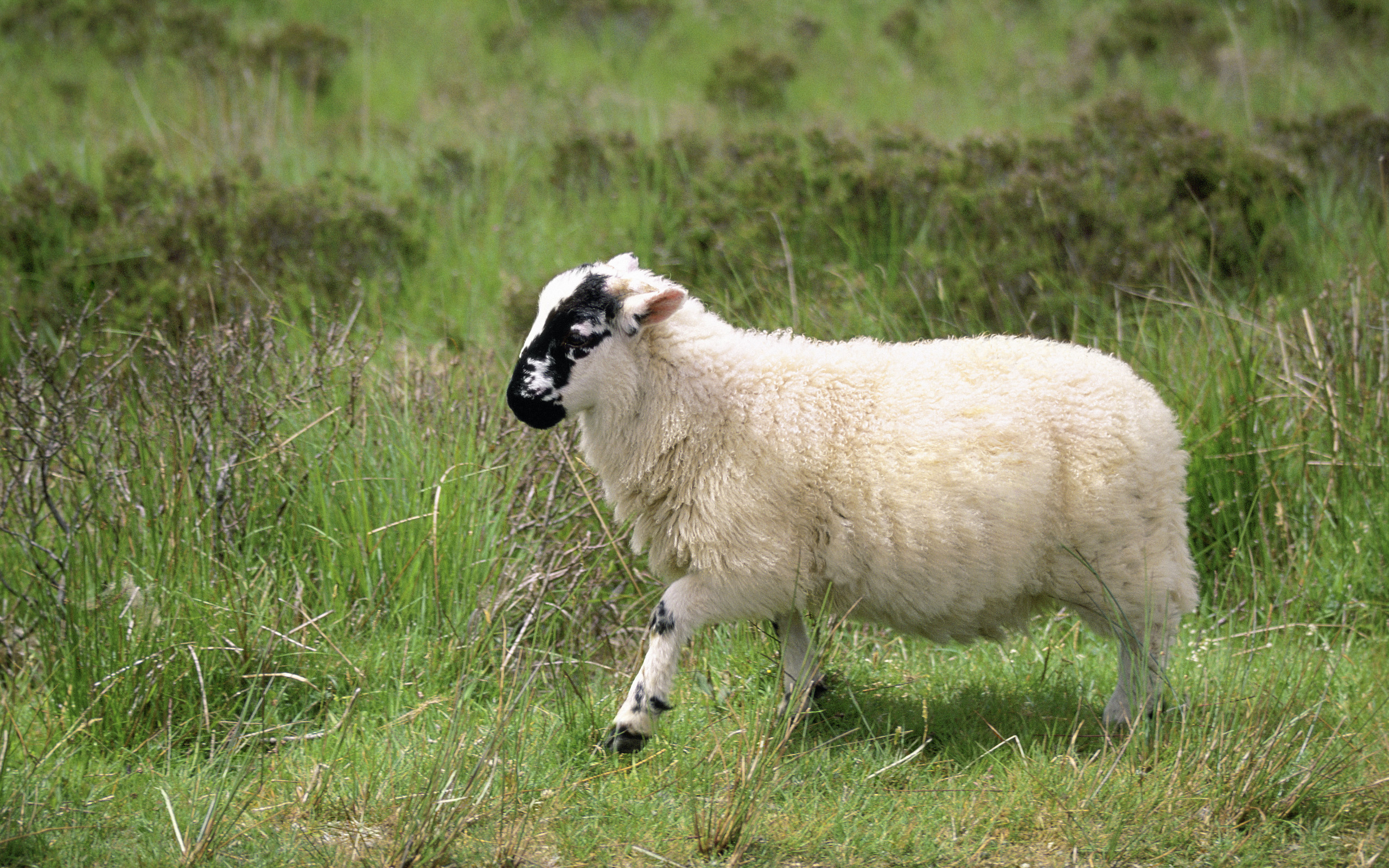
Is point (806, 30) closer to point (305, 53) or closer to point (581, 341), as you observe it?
point (305, 53)

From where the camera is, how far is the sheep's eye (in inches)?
131

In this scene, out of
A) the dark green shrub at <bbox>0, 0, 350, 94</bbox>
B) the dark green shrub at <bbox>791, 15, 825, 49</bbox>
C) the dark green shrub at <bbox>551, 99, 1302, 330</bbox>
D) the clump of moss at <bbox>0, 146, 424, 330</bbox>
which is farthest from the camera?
the dark green shrub at <bbox>791, 15, 825, 49</bbox>

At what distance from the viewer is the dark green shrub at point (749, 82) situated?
38.3ft

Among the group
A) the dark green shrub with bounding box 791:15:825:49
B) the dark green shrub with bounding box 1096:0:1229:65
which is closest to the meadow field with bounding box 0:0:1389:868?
the dark green shrub with bounding box 1096:0:1229:65

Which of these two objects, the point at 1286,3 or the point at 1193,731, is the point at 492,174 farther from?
the point at 1286,3

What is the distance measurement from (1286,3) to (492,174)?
9.92 m

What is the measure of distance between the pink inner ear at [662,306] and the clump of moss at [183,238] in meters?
3.79

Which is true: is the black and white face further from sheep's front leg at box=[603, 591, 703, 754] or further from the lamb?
sheep's front leg at box=[603, 591, 703, 754]

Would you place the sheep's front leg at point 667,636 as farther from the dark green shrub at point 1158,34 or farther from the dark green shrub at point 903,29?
the dark green shrub at point 903,29

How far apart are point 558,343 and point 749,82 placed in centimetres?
900

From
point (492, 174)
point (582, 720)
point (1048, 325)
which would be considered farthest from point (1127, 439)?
point (492, 174)

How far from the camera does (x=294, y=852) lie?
9.53 ft

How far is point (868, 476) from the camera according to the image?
3.25m

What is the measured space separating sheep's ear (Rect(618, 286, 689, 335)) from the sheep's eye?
8cm
